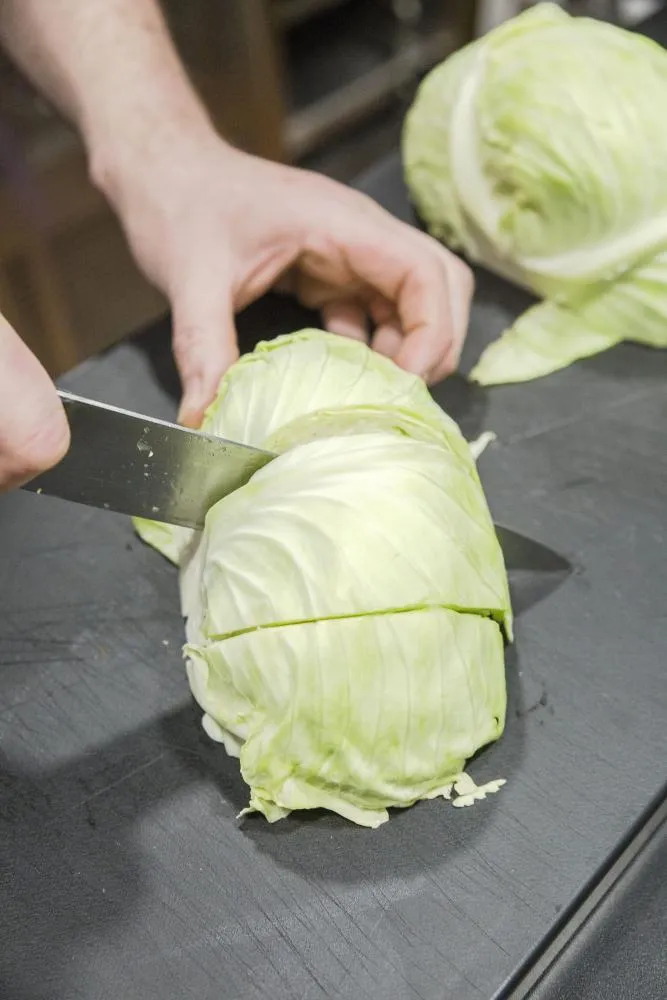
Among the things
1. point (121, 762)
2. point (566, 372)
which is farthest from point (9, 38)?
point (121, 762)

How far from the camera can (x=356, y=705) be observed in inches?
43.3

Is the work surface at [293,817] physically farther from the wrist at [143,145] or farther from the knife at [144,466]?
the wrist at [143,145]

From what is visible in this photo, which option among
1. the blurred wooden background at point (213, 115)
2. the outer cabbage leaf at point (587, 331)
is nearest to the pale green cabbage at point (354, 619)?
the outer cabbage leaf at point (587, 331)

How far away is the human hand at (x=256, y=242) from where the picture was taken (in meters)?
1.52

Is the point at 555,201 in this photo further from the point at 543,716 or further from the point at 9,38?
the point at 9,38

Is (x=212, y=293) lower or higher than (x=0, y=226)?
higher

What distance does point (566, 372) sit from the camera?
1.74 meters

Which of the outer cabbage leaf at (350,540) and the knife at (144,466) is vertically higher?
the knife at (144,466)

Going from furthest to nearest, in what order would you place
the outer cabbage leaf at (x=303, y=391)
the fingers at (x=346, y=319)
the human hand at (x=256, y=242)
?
the fingers at (x=346, y=319) → the human hand at (x=256, y=242) → the outer cabbage leaf at (x=303, y=391)

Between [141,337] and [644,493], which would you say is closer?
[644,493]

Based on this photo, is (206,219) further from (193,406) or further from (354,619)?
(354,619)

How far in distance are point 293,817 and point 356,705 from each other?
22 cm

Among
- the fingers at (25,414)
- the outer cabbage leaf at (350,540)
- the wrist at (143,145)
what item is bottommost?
the outer cabbage leaf at (350,540)

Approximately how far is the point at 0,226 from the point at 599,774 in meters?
2.40
